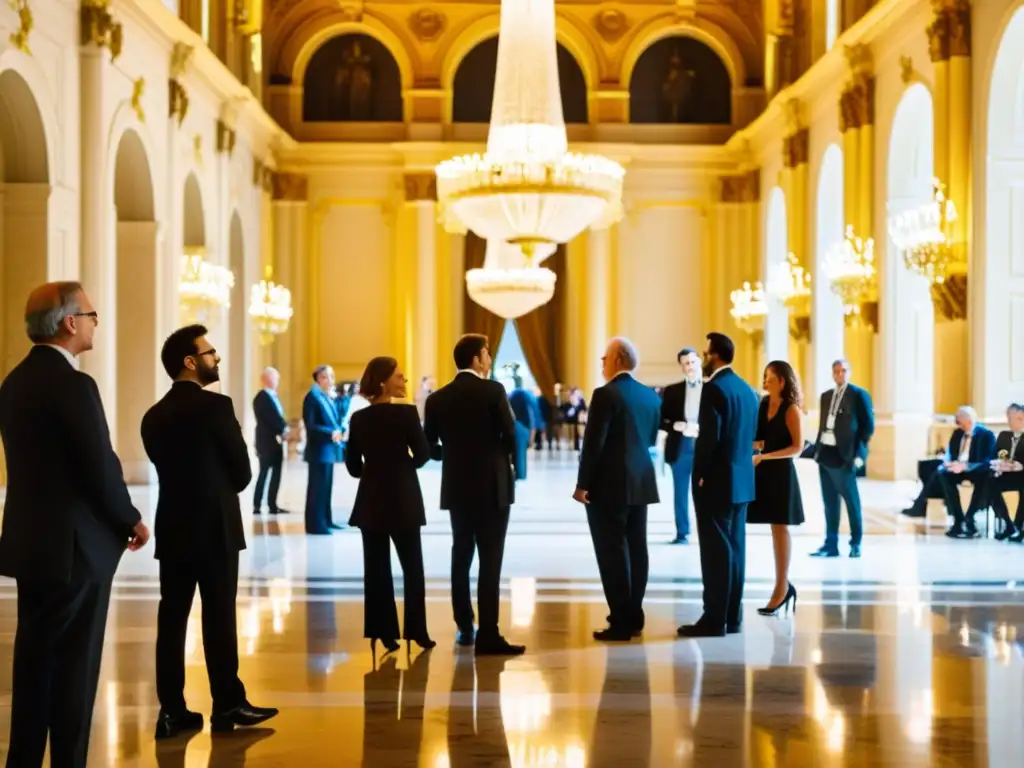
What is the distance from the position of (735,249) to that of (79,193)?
15605 millimetres

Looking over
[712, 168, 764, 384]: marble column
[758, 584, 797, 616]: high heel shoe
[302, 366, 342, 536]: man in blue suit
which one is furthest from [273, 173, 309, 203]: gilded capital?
[758, 584, 797, 616]: high heel shoe

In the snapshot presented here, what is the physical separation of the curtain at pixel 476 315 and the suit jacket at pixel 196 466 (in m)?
22.9

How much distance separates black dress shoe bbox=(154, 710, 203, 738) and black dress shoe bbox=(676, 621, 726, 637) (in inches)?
106

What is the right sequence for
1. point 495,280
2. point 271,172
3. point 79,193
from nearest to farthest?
point 79,193 → point 495,280 → point 271,172

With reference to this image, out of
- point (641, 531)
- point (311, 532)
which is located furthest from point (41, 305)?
point (311, 532)

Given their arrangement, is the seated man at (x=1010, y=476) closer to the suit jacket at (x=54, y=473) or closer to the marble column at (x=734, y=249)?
the suit jacket at (x=54, y=473)

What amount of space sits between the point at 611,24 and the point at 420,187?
4974mm

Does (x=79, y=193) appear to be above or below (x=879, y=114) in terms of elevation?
below

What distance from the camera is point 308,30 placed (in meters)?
27.0

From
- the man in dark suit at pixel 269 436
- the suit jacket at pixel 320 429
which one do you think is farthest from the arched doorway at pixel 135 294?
the suit jacket at pixel 320 429

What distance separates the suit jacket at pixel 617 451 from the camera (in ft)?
22.2

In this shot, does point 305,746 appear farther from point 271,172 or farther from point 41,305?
point 271,172

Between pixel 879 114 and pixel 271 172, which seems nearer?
pixel 879 114

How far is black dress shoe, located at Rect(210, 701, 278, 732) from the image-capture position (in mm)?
4926
